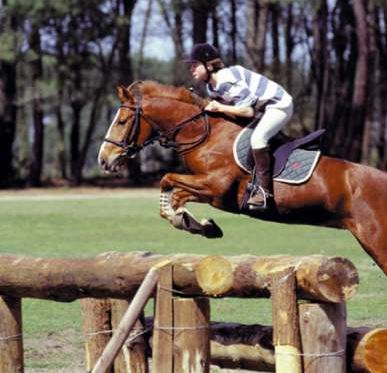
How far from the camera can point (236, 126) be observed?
1291 cm

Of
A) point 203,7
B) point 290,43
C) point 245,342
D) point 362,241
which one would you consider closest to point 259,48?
point 203,7

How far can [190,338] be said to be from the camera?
8133 millimetres

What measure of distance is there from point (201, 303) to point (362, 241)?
5477mm

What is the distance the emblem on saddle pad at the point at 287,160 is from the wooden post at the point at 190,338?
4511mm

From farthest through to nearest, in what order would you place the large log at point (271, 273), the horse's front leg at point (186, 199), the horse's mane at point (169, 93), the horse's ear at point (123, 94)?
the horse's mane at point (169, 93), the horse's ear at point (123, 94), the horse's front leg at point (186, 199), the large log at point (271, 273)

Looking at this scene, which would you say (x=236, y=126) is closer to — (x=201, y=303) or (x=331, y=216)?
(x=331, y=216)

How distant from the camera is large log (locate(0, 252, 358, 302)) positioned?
747 cm

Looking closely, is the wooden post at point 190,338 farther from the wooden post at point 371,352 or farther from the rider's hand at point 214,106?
the rider's hand at point 214,106

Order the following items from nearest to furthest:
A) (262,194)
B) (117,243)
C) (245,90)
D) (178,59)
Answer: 1. (262,194)
2. (245,90)
3. (117,243)
4. (178,59)

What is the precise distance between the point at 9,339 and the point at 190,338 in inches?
73.1

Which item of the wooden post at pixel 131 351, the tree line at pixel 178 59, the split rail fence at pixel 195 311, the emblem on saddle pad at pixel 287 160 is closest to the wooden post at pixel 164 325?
the split rail fence at pixel 195 311

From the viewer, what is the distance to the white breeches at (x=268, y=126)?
12.4 meters

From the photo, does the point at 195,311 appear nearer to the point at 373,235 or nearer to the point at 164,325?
the point at 164,325

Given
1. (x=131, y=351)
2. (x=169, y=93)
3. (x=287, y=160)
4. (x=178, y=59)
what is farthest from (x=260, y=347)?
(x=178, y=59)
